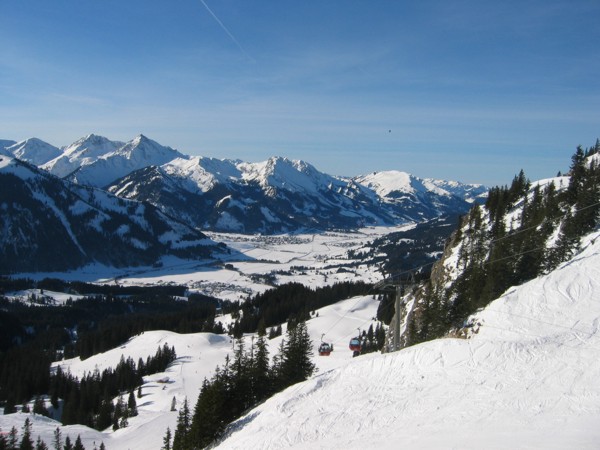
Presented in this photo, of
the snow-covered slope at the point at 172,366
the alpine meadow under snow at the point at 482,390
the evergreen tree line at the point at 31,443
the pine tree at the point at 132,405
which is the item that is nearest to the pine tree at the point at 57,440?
the evergreen tree line at the point at 31,443

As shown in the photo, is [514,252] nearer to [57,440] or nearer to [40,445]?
[40,445]

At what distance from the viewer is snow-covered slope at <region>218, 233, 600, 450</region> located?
23.2 meters

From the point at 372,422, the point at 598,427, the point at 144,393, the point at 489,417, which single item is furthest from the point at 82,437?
the point at 598,427

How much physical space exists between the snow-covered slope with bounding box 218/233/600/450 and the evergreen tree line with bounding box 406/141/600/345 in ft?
29.3

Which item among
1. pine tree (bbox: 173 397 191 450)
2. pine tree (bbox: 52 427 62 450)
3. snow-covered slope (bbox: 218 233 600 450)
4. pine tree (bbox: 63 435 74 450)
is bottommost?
pine tree (bbox: 52 427 62 450)

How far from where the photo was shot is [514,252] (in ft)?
189

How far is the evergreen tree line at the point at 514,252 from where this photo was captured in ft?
166

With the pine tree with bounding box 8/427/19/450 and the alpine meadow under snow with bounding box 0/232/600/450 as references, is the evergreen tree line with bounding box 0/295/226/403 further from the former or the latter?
the alpine meadow under snow with bounding box 0/232/600/450

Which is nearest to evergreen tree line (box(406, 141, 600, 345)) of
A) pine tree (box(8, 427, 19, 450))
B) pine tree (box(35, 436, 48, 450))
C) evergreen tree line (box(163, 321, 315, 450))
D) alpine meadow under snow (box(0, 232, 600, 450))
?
alpine meadow under snow (box(0, 232, 600, 450))

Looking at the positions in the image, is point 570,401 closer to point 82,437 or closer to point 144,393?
point 82,437

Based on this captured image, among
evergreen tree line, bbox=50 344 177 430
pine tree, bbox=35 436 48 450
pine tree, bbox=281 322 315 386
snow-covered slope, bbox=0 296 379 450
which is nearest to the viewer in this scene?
pine tree, bbox=281 322 315 386

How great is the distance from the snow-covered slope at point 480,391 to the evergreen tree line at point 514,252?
29.3 feet

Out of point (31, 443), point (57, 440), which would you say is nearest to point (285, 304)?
point (57, 440)

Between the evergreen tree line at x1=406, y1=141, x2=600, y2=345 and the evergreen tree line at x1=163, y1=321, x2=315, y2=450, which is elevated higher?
the evergreen tree line at x1=406, y1=141, x2=600, y2=345
